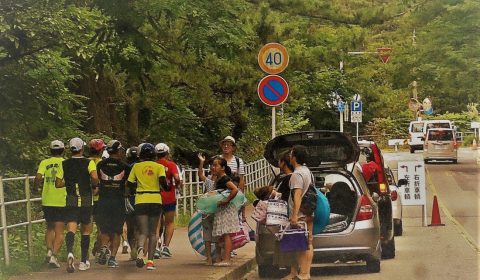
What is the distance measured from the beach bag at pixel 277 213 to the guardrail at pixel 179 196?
3.55 metres

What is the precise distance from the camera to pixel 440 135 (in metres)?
49.2

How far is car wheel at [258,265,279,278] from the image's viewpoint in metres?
14.4

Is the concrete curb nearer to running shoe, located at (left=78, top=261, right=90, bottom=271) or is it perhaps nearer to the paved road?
the paved road

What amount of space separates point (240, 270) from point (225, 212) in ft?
2.87

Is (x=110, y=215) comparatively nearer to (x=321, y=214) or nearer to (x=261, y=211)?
(x=261, y=211)

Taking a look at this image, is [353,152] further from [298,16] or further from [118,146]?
[298,16]

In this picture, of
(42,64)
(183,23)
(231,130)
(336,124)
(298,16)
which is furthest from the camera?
(336,124)

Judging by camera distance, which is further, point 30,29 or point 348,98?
point 348,98

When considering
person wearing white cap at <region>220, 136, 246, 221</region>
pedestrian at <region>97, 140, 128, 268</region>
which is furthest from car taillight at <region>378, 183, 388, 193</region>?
pedestrian at <region>97, 140, 128, 268</region>

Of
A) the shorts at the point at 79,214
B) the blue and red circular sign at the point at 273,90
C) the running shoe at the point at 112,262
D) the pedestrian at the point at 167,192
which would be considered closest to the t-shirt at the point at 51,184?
the shorts at the point at 79,214

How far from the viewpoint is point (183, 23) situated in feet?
49.5

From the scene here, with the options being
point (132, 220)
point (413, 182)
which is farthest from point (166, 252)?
point (413, 182)

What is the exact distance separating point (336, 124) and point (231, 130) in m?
21.8

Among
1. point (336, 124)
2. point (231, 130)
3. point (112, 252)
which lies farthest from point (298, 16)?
point (336, 124)
